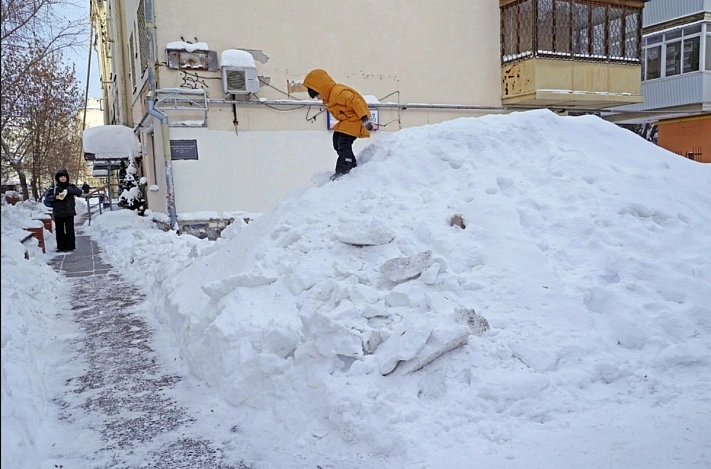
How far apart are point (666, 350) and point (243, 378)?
8.51 ft

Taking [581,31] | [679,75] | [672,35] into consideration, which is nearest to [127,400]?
[581,31]

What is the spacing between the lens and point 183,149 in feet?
34.9

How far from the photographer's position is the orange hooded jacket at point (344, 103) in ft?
18.8

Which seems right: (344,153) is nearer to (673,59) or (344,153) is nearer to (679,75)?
(679,75)

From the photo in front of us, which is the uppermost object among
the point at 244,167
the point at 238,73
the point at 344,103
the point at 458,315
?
the point at 238,73

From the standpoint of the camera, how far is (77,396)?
11.5ft

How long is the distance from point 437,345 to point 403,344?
20 cm

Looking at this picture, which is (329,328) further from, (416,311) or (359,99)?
(359,99)

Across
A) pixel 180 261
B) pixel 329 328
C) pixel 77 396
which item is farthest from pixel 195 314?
pixel 180 261

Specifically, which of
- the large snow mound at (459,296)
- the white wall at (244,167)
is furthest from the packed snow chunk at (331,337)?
the white wall at (244,167)

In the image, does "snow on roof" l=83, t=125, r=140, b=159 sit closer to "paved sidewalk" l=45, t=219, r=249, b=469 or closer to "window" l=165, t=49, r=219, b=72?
"window" l=165, t=49, r=219, b=72

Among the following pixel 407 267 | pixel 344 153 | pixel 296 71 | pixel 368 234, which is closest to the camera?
pixel 407 267

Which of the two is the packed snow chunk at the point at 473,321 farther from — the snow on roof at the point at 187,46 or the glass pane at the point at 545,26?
the glass pane at the point at 545,26

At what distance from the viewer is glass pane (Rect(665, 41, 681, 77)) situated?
59.5 ft
